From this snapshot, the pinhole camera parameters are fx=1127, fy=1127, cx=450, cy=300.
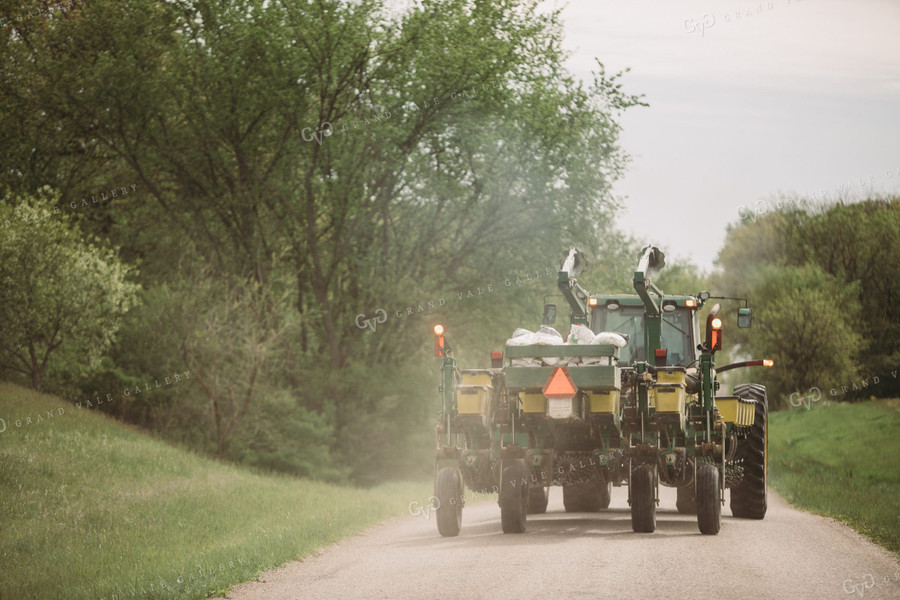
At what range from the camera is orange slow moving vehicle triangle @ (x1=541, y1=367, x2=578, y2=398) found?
531 inches

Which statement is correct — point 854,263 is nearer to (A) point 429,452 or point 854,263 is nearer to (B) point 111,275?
(A) point 429,452

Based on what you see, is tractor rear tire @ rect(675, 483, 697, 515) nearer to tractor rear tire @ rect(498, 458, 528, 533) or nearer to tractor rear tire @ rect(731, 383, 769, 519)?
tractor rear tire @ rect(731, 383, 769, 519)

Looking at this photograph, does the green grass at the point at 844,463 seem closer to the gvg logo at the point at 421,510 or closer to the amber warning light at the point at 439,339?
the amber warning light at the point at 439,339

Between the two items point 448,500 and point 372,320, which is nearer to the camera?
point 448,500

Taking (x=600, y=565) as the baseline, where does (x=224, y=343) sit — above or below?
above

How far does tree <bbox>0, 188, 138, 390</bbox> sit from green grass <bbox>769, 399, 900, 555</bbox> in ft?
57.9

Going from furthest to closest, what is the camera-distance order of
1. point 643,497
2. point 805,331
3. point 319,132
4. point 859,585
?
point 805,331 → point 319,132 → point 643,497 → point 859,585

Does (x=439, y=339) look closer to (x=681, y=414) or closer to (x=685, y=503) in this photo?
(x=681, y=414)

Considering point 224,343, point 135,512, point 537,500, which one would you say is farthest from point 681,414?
point 224,343

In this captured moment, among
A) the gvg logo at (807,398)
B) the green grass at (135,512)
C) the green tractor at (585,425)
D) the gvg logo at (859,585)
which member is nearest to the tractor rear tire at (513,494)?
the green tractor at (585,425)

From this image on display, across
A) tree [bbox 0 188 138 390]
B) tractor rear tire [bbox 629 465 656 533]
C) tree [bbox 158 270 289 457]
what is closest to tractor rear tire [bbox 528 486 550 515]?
tractor rear tire [bbox 629 465 656 533]

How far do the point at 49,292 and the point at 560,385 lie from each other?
19062 millimetres

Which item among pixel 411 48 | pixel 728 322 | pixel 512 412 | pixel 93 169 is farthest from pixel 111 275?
pixel 728 322

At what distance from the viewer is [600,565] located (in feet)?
39.0
